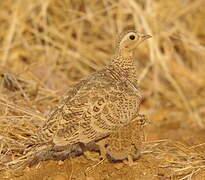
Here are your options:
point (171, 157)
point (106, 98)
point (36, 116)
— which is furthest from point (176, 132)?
point (106, 98)

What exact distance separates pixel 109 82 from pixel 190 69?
4.27 metres

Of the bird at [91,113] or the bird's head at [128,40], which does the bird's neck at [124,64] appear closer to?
the bird's head at [128,40]

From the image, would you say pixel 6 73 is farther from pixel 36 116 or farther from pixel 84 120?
pixel 84 120

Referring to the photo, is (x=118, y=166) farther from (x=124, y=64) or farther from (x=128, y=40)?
(x=128, y=40)

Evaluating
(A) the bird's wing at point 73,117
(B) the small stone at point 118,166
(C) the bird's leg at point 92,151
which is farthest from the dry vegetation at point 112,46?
(A) the bird's wing at point 73,117

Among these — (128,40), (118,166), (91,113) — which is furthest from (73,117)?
(128,40)

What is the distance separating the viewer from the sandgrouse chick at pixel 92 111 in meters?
3.87

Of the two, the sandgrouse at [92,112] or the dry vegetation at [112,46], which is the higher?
the dry vegetation at [112,46]

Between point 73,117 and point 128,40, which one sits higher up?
point 128,40

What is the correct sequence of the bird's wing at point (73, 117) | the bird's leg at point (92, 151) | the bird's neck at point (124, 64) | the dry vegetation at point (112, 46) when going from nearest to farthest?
1. the bird's wing at point (73, 117)
2. the bird's leg at point (92, 151)
3. the bird's neck at point (124, 64)
4. the dry vegetation at point (112, 46)

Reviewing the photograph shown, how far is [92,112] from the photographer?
12.8 ft

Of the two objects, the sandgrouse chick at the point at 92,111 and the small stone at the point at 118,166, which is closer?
the sandgrouse chick at the point at 92,111

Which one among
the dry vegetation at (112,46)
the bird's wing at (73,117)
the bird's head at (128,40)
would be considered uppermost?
the dry vegetation at (112,46)

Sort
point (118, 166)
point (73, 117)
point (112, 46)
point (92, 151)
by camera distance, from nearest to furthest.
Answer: point (73, 117)
point (118, 166)
point (92, 151)
point (112, 46)
